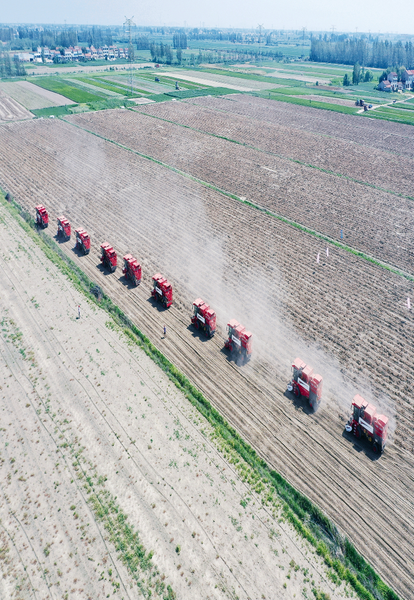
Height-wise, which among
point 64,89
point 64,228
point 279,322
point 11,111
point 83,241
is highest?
point 64,89

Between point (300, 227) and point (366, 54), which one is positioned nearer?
point (300, 227)

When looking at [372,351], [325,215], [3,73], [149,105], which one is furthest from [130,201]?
[3,73]

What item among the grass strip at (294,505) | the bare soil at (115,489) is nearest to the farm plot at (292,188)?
the grass strip at (294,505)

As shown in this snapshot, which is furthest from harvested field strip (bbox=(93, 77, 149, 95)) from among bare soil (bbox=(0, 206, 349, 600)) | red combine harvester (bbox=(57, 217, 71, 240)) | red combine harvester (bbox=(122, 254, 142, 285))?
bare soil (bbox=(0, 206, 349, 600))

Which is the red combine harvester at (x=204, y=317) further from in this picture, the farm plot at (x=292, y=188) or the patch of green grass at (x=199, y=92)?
the patch of green grass at (x=199, y=92)

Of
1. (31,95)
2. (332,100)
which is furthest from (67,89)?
(332,100)

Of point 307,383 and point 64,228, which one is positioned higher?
point 64,228

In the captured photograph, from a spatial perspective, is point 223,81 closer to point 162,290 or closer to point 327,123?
point 327,123
